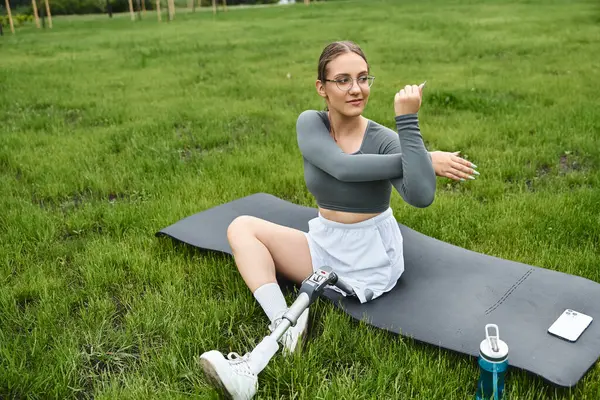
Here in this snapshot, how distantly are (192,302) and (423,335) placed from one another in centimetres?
107

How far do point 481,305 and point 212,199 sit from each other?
211 centimetres

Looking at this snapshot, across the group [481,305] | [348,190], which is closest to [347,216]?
[348,190]

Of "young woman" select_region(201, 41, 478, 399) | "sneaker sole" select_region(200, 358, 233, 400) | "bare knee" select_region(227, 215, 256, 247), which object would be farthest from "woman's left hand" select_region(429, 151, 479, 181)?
"sneaker sole" select_region(200, 358, 233, 400)

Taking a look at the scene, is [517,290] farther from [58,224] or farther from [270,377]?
[58,224]

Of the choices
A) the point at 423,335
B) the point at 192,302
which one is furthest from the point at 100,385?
the point at 423,335

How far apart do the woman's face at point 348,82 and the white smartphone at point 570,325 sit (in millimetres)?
1193

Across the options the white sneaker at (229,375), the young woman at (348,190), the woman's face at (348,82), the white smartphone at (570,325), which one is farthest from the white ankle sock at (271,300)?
the white smartphone at (570,325)

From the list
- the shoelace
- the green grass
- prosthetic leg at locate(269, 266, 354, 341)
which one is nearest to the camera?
the shoelace

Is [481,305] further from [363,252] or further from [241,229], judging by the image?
[241,229]

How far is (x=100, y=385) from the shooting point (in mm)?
A: 2119

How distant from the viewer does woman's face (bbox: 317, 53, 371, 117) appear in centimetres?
228

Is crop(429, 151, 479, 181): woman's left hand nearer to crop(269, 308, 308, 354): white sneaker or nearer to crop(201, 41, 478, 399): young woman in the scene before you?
crop(201, 41, 478, 399): young woman

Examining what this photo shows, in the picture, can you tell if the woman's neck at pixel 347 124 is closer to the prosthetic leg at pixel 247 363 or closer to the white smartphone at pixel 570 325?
the prosthetic leg at pixel 247 363

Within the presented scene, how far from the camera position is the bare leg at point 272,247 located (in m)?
2.56
